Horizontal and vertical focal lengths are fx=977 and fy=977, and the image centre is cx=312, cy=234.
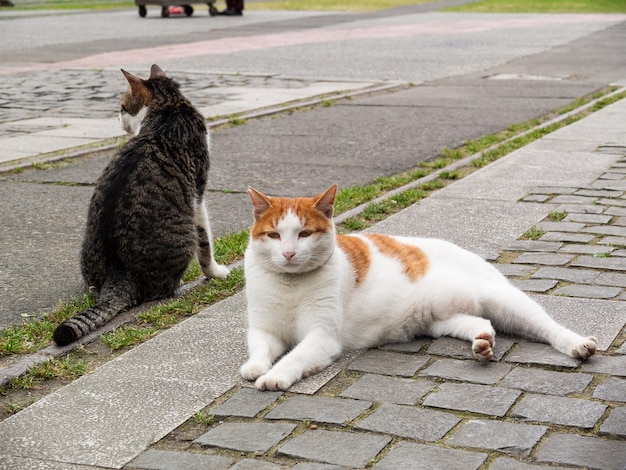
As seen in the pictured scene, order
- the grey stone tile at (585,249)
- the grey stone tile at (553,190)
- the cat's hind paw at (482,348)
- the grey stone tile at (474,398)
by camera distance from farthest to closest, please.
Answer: the grey stone tile at (553,190) < the grey stone tile at (585,249) < the cat's hind paw at (482,348) < the grey stone tile at (474,398)

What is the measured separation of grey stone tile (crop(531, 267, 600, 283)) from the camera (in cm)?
561

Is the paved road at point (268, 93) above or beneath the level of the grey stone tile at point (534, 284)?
beneath

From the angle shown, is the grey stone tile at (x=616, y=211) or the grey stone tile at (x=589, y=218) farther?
the grey stone tile at (x=616, y=211)

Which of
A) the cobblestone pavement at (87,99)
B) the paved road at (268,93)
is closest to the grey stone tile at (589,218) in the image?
the paved road at (268,93)

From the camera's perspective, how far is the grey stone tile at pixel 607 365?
418 cm

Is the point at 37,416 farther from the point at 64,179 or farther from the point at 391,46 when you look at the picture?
the point at 391,46

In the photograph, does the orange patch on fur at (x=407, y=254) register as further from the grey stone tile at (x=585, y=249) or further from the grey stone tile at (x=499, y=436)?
the grey stone tile at (x=585, y=249)

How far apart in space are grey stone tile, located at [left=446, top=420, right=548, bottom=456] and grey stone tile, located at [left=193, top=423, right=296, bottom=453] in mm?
633

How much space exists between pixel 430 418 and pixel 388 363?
Answer: 0.64 m

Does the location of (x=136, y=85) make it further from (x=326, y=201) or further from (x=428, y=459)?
(x=428, y=459)

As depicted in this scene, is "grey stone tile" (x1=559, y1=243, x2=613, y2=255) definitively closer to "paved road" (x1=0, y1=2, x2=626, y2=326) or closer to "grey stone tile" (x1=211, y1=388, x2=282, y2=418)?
"paved road" (x1=0, y1=2, x2=626, y2=326)

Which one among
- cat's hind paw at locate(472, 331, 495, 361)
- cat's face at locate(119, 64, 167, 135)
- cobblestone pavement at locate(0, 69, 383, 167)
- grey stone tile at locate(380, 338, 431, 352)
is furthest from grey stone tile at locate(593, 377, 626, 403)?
cobblestone pavement at locate(0, 69, 383, 167)

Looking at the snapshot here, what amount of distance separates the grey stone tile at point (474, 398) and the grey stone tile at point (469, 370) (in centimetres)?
8

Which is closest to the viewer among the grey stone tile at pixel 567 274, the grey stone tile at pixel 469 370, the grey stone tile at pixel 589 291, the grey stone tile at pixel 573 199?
the grey stone tile at pixel 469 370
